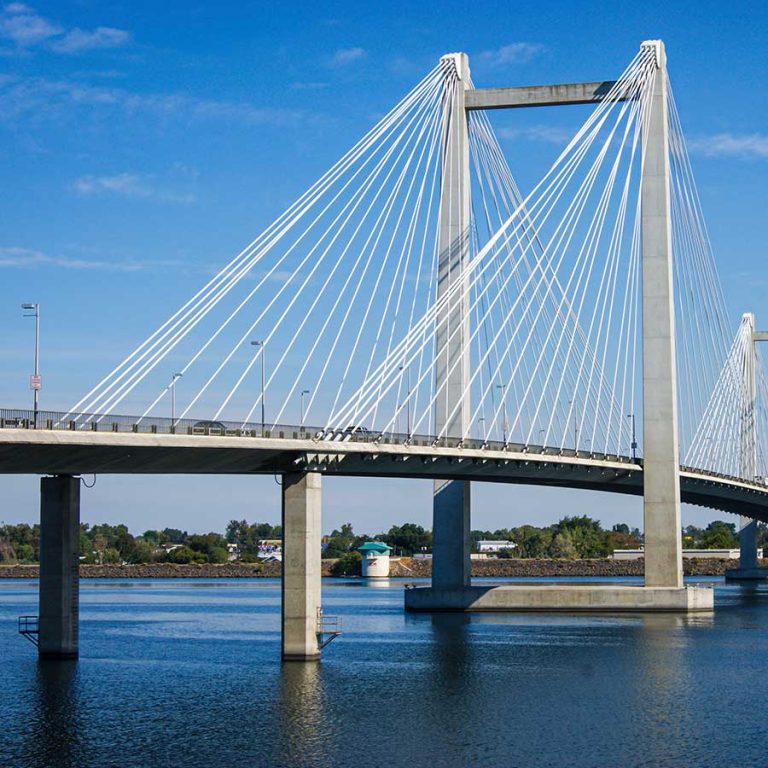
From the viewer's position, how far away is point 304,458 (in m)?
55.0

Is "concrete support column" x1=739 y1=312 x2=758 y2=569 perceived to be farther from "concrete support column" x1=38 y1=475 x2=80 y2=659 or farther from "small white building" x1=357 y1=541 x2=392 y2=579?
"concrete support column" x1=38 y1=475 x2=80 y2=659

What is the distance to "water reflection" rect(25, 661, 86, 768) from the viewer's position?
120ft

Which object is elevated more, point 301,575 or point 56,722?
point 301,575

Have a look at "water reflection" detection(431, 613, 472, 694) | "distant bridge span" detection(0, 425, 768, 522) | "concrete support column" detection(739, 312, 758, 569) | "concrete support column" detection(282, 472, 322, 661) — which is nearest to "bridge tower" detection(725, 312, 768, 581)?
"concrete support column" detection(739, 312, 758, 569)

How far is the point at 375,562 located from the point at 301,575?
139264 mm

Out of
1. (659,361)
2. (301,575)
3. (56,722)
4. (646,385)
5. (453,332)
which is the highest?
(453,332)

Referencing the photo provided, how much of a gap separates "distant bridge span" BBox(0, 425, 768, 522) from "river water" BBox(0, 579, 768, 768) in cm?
698

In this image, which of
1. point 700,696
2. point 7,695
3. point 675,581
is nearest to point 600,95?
point 675,581

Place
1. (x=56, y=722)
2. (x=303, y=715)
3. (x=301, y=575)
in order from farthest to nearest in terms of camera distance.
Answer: (x=301, y=575)
(x=303, y=715)
(x=56, y=722)

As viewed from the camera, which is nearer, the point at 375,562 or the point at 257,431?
the point at 257,431

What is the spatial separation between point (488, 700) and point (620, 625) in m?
28.8

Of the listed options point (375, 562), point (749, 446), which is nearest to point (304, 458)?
point (749, 446)

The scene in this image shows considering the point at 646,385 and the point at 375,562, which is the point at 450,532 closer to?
the point at 646,385

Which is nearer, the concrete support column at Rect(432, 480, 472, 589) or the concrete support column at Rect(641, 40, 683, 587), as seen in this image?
the concrete support column at Rect(641, 40, 683, 587)
